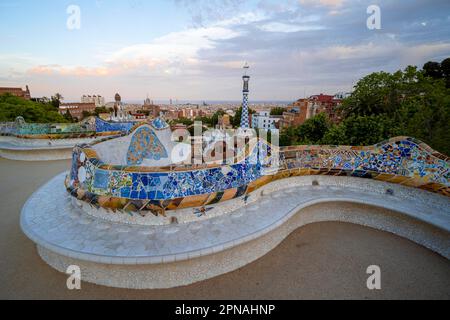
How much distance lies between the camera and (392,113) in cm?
1409

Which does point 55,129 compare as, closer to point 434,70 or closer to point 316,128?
point 316,128

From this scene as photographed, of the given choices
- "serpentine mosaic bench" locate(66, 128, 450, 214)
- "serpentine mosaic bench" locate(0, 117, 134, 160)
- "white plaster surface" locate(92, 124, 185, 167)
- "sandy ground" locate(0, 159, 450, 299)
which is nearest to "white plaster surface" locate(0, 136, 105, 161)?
"serpentine mosaic bench" locate(0, 117, 134, 160)

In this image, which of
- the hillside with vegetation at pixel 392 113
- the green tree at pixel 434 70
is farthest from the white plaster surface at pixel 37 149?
the green tree at pixel 434 70

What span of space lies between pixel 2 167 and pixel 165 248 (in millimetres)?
8679

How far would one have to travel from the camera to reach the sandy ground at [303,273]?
281cm

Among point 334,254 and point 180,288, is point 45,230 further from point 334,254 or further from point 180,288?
point 334,254

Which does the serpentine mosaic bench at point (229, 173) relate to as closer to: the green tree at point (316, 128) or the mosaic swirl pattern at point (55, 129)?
the mosaic swirl pattern at point (55, 129)

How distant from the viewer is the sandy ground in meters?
2.81

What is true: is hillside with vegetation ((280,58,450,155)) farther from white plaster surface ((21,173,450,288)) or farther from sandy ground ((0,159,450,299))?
sandy ground ((0,159,450,299))

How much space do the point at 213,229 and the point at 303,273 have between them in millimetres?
1448

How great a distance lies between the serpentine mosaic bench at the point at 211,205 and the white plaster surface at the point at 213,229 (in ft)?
0.05

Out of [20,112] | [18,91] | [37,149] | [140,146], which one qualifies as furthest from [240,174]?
[18,91]

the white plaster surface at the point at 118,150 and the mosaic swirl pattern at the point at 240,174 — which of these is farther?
the white plaster surface at the point at 118,150

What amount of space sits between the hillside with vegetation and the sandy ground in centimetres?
476
